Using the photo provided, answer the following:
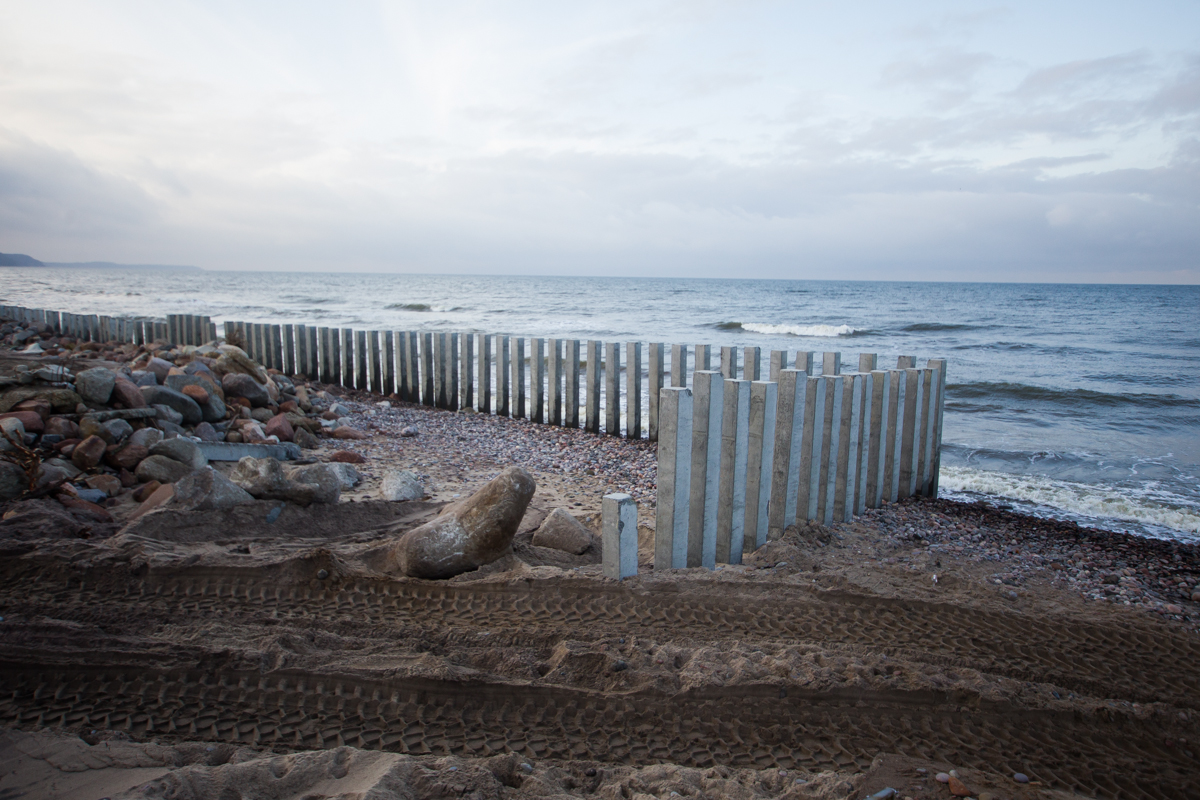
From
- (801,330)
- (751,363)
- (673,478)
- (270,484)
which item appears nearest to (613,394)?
(751,363)

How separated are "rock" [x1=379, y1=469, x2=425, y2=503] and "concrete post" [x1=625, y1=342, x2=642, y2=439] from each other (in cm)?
367

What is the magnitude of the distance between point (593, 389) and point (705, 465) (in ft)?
17.3

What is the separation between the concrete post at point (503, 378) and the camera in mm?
10289

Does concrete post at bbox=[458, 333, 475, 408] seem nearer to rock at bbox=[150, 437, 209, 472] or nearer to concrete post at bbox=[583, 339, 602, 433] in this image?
concrete post at bbox=[583, 339, 602, 433]

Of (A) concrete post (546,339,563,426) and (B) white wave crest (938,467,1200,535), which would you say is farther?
(A) concrete post (546,339,563,426)

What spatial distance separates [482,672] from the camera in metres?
2.93

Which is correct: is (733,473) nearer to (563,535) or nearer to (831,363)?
(563,535)

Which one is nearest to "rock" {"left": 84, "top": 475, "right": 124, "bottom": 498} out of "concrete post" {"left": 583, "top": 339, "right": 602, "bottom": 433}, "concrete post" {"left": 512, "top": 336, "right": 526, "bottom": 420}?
"concrete post" {"left": 583, "top": 339, "right": 602, "bottom": 433}

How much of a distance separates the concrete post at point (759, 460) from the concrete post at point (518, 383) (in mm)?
6069

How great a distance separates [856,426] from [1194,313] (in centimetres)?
4295

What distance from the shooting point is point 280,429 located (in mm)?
7559

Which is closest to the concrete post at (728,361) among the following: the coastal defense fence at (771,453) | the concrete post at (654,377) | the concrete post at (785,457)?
the concrete post at (654,377)

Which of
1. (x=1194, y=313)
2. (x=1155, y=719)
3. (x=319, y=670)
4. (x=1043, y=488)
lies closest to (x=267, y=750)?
(x=319, y=670)

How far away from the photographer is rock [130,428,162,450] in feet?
19.0
